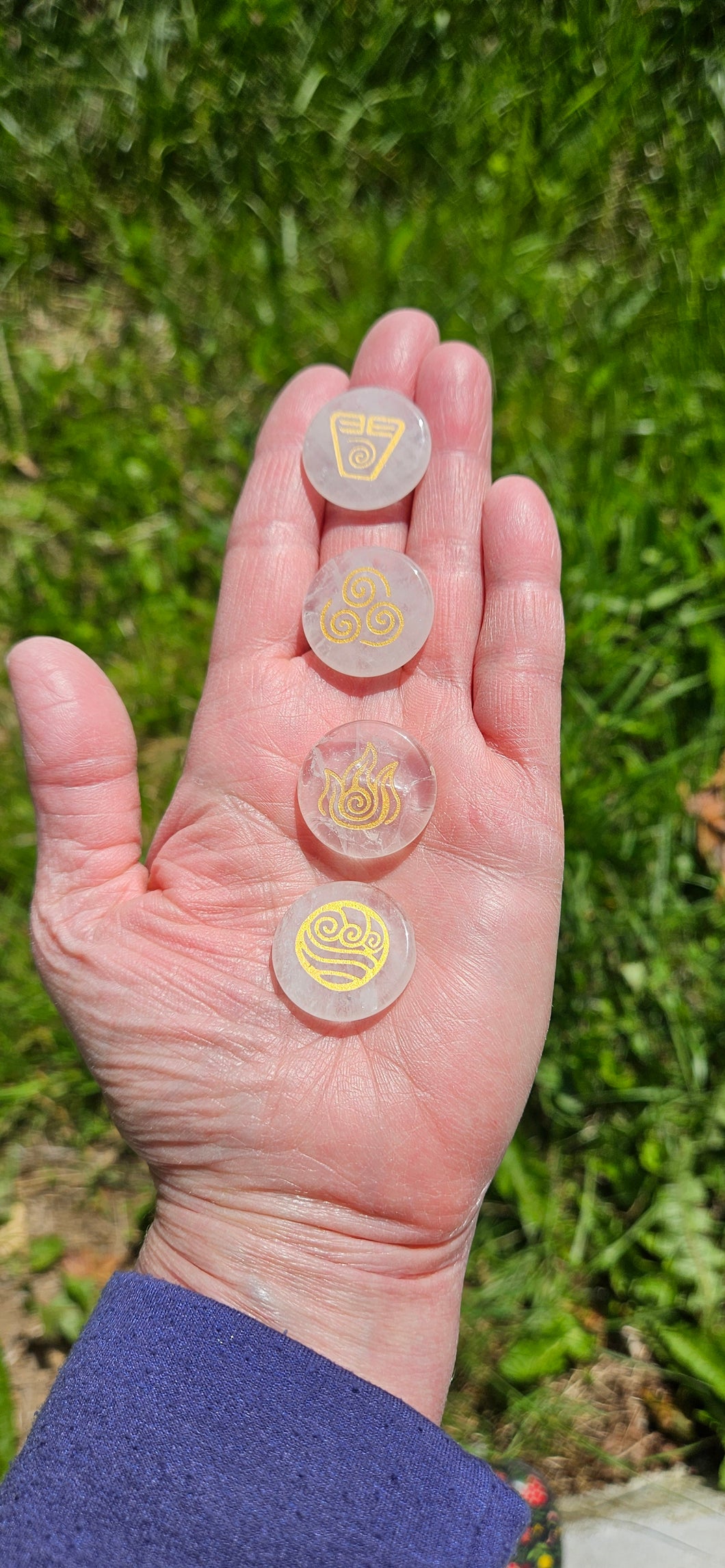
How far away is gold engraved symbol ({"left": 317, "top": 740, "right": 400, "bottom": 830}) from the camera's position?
2338 millimetres

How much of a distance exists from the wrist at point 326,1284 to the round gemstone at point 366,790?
31.8 inches

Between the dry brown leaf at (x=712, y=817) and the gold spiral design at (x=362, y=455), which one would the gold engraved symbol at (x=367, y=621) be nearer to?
the gold spiral design at (x=362, y=455)

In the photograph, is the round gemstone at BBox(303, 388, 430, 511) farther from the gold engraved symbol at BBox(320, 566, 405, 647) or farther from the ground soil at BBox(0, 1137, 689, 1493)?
the ground soil at BBox(0, 1137, 689, 1493)

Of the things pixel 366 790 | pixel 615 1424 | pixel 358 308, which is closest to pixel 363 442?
pixel 366 790

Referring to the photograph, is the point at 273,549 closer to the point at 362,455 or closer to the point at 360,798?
the point at 362,455

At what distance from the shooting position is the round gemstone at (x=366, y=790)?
234 cm

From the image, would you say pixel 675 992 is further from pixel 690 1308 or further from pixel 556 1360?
pixel 556 1360

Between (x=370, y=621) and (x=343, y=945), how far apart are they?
0.77 meters

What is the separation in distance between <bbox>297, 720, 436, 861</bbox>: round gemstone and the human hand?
47 millimetres

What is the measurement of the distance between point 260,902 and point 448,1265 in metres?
0.87

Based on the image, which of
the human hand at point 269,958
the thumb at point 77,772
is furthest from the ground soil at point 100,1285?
the thumb at point 77,772

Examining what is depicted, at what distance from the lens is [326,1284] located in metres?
2.09

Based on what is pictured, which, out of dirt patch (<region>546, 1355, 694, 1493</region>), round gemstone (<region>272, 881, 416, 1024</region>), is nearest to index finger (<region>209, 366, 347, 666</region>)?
round gemstone (<region>272, 881, 416, 1024</region>)

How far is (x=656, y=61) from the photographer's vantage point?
3395 millimetres
